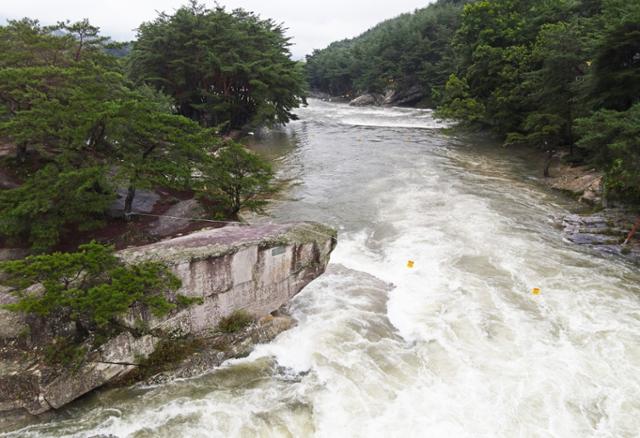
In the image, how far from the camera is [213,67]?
3234cm

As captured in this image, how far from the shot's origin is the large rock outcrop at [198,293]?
22.8 ft

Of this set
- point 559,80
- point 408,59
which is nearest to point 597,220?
point 559,80

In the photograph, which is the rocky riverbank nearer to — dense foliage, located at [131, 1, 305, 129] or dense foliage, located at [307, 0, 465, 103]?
dense foliage, located at [131, 1, 305, 129]

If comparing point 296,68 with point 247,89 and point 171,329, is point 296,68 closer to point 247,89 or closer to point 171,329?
point 247,89

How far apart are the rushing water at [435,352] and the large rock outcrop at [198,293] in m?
0.48

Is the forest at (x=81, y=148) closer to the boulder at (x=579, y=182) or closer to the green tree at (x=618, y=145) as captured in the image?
the green tree at (x=618, y=145)

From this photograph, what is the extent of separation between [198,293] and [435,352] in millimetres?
5233

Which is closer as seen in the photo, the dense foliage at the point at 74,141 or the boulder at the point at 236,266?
the boulder at the point at 236,266

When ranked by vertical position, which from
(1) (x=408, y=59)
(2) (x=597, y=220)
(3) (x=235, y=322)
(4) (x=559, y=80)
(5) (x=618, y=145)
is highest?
(1) (x=408, y=59)

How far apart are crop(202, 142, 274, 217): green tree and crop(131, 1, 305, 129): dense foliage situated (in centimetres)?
1981

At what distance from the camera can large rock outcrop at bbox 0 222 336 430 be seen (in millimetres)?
6938

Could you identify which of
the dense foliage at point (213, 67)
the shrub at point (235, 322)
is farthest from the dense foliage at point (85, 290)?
the dense foliage at point (213, 67)

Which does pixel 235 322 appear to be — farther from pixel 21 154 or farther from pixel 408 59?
pixel 408 59

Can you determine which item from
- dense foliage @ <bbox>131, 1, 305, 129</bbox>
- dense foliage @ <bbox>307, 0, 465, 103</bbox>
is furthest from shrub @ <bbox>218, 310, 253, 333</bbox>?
dense foliage @ <bbox>307, 0, 465, 103</bbox>
